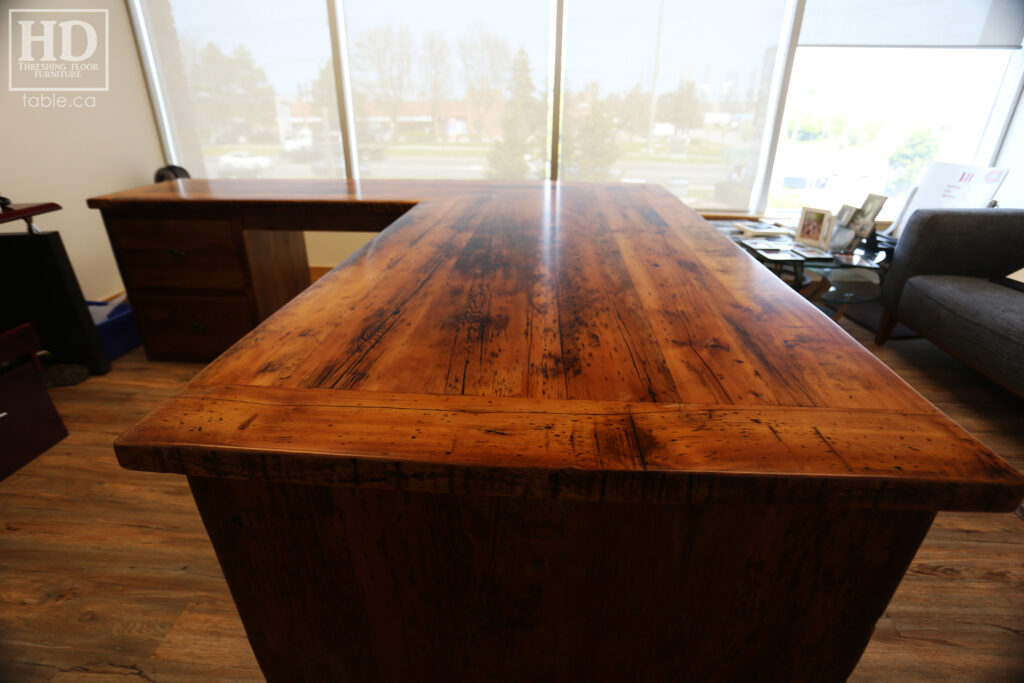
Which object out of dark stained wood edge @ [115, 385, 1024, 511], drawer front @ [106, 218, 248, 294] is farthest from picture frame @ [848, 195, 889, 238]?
drawer front @ [106, 218, 248, 294]

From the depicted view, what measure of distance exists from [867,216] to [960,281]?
0.45 metres

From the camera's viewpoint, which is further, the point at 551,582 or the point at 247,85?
the point at 247,85

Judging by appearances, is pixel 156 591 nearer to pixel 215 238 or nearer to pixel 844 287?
pixel 215 238

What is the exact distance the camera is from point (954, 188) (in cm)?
256

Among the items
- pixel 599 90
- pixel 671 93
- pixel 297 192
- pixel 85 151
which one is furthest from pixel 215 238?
pixel 671 93

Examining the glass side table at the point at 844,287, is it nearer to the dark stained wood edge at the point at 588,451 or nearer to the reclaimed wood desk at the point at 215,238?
the reclaimed wood desk at the point at 215,238

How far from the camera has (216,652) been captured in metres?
1.02

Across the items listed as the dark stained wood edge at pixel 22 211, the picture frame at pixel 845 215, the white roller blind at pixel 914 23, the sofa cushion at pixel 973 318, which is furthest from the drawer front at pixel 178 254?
the white roller blind at pixel 914 23

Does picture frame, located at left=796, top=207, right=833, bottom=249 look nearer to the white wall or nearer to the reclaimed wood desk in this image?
the reclaimed wood desk

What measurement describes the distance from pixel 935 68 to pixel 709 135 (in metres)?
1.28

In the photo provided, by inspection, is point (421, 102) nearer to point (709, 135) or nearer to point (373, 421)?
point (709, 135)

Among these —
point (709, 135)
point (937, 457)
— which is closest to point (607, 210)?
point (937, 457)

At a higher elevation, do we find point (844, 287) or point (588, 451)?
point (588, 451)

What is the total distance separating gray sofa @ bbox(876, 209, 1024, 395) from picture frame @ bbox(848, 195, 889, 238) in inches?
5.5
